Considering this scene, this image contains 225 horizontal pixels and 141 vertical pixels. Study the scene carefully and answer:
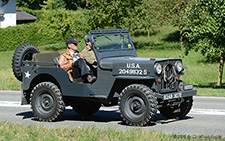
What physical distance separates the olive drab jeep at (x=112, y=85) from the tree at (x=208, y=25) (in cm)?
1104

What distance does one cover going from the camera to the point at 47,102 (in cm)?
1087

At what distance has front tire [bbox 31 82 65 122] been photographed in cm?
1064

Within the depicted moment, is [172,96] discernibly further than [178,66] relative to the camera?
No

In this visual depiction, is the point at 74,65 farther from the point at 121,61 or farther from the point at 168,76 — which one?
the point at 168,76

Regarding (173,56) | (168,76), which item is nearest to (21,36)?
(173,56)

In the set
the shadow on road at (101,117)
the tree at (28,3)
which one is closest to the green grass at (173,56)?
the shadow on road at (101,117)

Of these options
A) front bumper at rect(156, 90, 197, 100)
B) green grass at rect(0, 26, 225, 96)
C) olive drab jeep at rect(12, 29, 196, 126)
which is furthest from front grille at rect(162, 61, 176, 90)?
green grass at rect(0, 26, 225, 96)

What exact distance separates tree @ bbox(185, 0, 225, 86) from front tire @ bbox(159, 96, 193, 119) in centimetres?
1141

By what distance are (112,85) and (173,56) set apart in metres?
29.3

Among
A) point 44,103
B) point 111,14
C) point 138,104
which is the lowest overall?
point 44,103

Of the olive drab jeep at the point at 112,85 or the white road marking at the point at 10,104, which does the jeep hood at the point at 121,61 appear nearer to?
the olive drab jeep at the point at 112,85

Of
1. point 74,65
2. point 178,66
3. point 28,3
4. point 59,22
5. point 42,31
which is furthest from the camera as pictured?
point 28,3

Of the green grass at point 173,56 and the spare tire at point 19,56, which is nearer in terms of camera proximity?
the spare tire at point 19,56

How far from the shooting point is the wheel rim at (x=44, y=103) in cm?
1084
